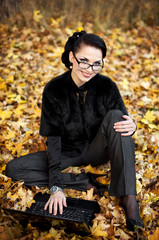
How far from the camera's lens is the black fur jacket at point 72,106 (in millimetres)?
2246

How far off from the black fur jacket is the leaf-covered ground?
1.89ft

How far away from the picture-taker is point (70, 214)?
1.88 metres

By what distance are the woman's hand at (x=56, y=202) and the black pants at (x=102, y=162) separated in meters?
0.31

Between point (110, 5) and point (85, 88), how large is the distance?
466 cm

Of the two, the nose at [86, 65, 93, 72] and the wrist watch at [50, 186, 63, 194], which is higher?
the nose at [86, 65, 93, 72]

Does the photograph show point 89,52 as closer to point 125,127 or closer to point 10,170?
point 125,127

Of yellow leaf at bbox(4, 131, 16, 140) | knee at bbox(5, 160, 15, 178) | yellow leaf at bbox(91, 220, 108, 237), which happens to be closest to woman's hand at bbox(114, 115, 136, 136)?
yellow leaf at bbox(91, 220, 108, 237)

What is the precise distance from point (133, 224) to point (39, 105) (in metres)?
2.42

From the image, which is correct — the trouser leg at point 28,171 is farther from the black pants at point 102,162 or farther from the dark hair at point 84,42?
the dark hair at point 84,42

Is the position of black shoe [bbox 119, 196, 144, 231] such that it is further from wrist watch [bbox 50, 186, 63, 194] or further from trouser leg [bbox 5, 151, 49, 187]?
trouser leg [bbox 5, 151, 49, 187]

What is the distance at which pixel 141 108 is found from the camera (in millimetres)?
3605

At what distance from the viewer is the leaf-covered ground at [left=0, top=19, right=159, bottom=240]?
76.1 inches

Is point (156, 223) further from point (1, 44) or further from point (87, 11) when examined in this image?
point (87, 11)

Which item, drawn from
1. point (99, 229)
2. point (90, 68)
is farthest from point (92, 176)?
point (90, 68)
